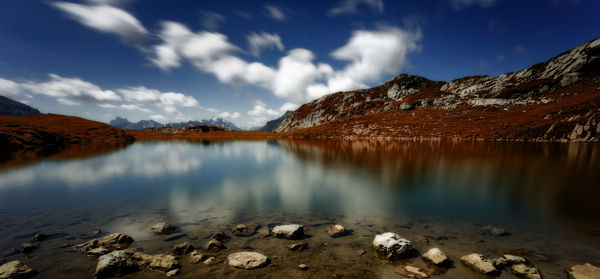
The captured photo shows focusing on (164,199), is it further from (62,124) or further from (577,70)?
(577,70)

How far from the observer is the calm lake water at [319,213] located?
8.87 meters

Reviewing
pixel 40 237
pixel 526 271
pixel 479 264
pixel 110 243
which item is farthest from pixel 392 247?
pixel 40 237

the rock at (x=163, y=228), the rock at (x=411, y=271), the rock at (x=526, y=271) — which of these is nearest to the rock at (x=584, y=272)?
the rock at (x=526, y=271)

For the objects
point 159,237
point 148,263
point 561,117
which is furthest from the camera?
point 561,117

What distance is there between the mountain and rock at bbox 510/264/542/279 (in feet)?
283

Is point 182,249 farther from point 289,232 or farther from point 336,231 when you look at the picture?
point 336,231

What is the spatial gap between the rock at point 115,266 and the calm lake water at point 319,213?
1.49ft

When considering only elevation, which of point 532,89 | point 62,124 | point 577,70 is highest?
point 577,70

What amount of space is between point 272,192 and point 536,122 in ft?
324

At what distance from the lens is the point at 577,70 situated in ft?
335

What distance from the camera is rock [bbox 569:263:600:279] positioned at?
7325mm

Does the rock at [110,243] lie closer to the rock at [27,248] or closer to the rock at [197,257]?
the rock at [27,248]

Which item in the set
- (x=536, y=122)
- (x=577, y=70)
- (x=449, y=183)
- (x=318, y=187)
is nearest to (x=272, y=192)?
(x=318, y=187)

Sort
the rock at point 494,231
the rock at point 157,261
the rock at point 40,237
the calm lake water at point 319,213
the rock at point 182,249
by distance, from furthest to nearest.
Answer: the rock at point 494,231
the rock at point 40,237
the rock at point 182,249
the calm lake water at point 319,213
the rock at point 157,261
